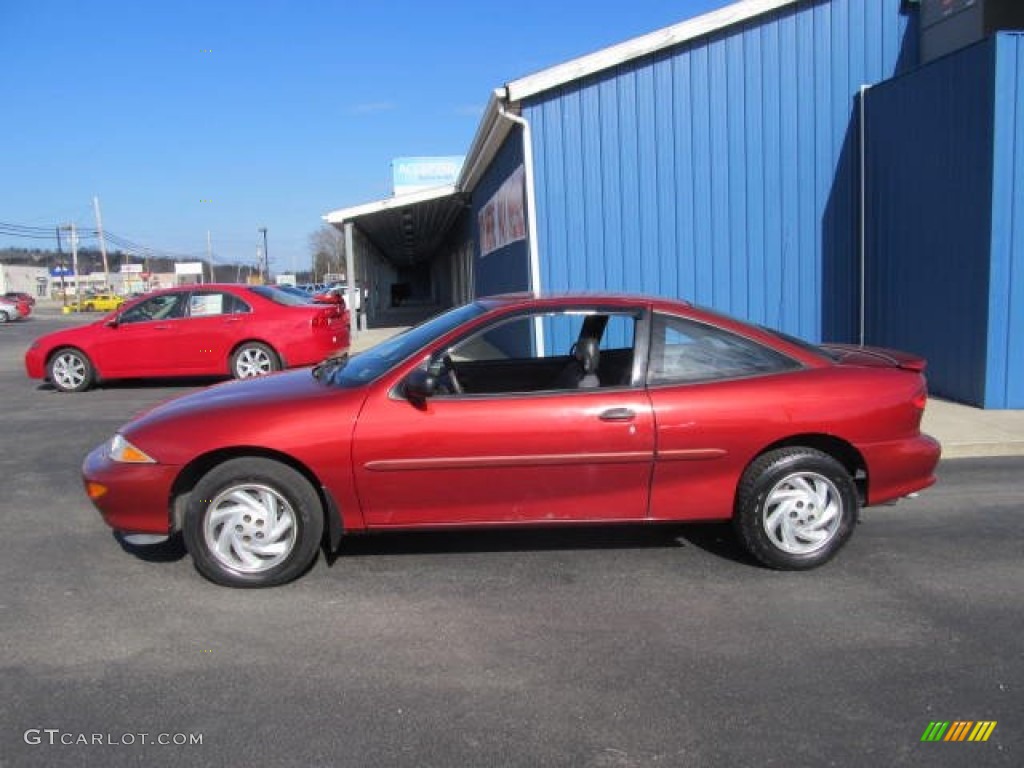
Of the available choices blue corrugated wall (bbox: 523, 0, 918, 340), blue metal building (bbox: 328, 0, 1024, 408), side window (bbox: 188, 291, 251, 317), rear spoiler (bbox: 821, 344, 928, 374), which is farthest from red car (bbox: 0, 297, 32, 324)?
rear spoiler (bbox: 821, 344, 928, 374)

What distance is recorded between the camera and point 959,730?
116 inches

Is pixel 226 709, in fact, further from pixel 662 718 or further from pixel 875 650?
pixel 875 650

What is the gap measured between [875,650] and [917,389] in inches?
63.5

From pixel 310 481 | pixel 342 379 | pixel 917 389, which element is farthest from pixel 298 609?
pixel 917 389

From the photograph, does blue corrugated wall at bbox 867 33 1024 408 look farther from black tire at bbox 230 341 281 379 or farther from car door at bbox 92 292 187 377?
car door at bbox 92 292 187 377

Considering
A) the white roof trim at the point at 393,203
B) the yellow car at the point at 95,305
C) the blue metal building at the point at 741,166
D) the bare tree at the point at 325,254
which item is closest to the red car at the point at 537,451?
the blue metal building at the point at 741,166

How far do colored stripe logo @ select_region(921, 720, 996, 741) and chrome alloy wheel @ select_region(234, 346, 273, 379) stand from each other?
983cm

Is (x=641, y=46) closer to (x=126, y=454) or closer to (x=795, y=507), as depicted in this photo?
(x=795, y=507)

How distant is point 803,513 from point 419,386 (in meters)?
2.09

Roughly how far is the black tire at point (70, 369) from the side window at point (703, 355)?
978cm

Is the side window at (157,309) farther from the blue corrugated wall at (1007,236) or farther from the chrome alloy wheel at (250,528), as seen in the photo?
the blue corrugated wall at (1007,236)

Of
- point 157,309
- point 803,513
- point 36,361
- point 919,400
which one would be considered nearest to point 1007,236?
point 919,400

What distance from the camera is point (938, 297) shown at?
8789 millimetres

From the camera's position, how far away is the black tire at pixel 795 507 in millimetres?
4355
